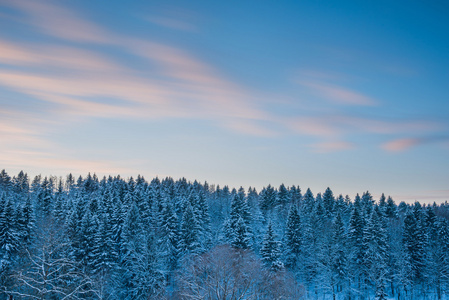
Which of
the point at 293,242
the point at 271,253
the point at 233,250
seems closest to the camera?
the point at 233,250

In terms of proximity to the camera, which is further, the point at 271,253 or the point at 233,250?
the point at 271,253

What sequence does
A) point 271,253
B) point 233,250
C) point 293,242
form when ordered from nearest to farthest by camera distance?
point 233,250 < point 271,253 < point 293,242

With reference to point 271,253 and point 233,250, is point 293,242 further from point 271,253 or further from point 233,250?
point 233,250

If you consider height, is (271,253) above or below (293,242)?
below

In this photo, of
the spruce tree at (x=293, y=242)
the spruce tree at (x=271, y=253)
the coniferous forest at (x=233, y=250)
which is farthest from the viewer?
the spruce tree at (x=293, y=242)

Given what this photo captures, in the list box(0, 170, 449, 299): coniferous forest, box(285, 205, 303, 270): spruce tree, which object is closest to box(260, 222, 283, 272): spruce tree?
box(0, 170, 449, 299): coniferous forest

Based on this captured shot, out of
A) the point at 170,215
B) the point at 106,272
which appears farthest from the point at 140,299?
the point at 170,215

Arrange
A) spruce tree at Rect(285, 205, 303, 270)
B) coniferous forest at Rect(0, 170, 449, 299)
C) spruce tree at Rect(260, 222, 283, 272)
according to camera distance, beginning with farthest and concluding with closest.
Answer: spruce tree at Rect(285, 205, 303, 270) < spruce tree at Rect(260, 222, 283, 272) < coniferous forest at Rect(0, 170, 449, 299)

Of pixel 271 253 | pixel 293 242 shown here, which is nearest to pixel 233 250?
pixel 271 253

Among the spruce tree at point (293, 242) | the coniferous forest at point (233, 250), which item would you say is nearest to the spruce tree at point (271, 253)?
the coniferous forest at point (233, 250)

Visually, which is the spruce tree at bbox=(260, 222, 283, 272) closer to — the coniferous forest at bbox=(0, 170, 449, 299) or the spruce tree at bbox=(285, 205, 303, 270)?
the coniferous forest at bbox=(0, 170, 449, 299)

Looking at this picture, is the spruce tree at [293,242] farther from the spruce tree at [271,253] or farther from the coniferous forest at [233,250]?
the spruce tree at [271,253]

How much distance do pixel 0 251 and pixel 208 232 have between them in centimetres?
3893

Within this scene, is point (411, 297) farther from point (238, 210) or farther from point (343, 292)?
point (238, 210)
